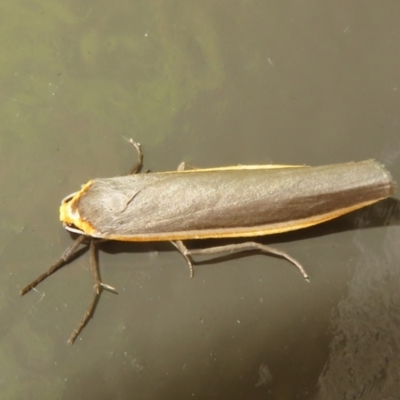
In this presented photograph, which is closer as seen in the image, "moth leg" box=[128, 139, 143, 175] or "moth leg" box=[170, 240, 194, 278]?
"moth leg" box=[170, 240, 194, 278]

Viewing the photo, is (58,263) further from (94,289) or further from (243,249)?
(243,249)

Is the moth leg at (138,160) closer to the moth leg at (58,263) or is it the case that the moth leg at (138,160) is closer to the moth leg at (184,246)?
the moth leg at (184,246)

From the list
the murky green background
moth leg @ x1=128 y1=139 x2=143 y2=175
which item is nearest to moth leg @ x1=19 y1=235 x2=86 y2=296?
the murky green background

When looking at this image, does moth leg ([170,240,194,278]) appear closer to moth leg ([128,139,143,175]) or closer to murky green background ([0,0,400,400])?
murky green background ([0,0,400,400])

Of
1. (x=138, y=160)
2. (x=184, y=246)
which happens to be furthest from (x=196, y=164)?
(x=184, y=246)

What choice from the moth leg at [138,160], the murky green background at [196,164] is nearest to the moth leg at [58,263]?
the murky green background at [196,164]

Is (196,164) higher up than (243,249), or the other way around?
(196,164)

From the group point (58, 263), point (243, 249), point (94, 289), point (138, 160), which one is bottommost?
point (243, 249)
